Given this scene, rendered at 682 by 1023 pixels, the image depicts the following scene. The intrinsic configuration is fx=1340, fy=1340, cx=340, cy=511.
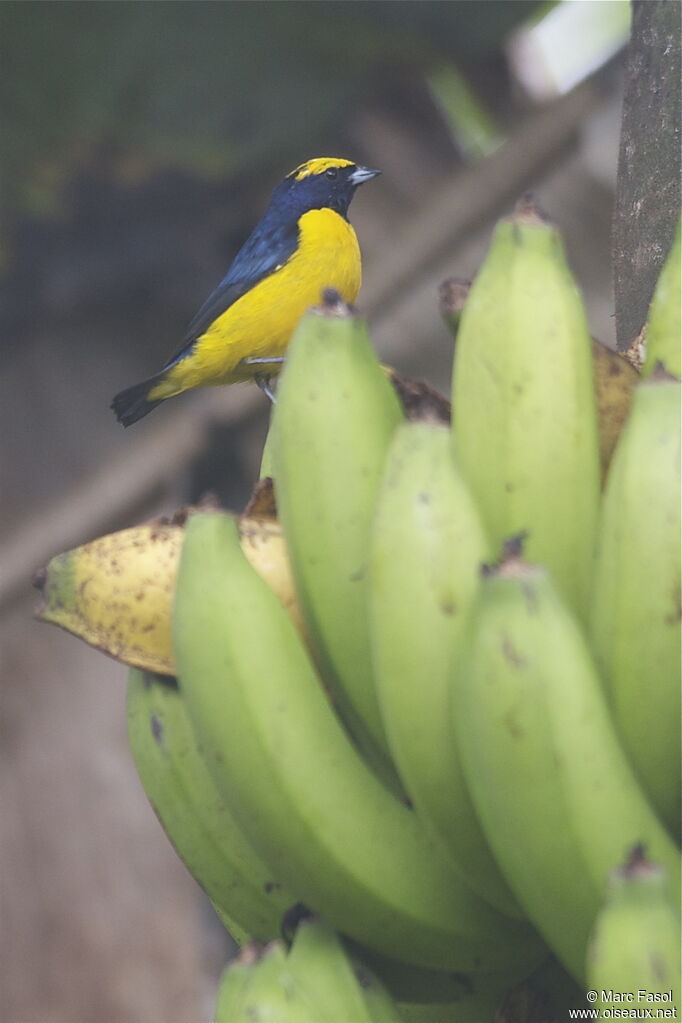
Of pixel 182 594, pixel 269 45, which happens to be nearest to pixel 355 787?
pixel 182 594

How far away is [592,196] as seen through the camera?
4.02 metres

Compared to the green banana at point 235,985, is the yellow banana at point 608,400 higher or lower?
higher

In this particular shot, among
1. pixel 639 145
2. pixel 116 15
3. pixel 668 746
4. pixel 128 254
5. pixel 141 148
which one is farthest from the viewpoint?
pixel 128 254

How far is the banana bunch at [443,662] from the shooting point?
1078mm

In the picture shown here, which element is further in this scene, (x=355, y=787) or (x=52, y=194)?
(x=52, y=194)

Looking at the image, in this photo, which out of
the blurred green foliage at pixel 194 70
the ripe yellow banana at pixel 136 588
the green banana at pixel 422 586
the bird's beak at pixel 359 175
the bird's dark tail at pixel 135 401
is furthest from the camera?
the blurred green foliage at pixel 194 70

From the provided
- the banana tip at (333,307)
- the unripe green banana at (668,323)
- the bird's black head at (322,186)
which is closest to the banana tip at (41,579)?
the banana tip at (333,307)

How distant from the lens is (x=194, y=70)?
4133 millimetres

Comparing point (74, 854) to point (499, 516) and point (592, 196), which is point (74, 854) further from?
point (499, 516)

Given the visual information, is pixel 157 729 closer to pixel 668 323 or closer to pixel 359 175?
pixel 668 323

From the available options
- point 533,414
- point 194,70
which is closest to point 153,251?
point 194,70

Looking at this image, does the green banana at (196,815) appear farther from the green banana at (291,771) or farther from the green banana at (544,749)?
the green banana at (544,749)

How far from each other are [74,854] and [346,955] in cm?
340

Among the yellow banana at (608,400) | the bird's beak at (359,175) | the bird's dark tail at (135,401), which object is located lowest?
the yellow banana at (608,400)
